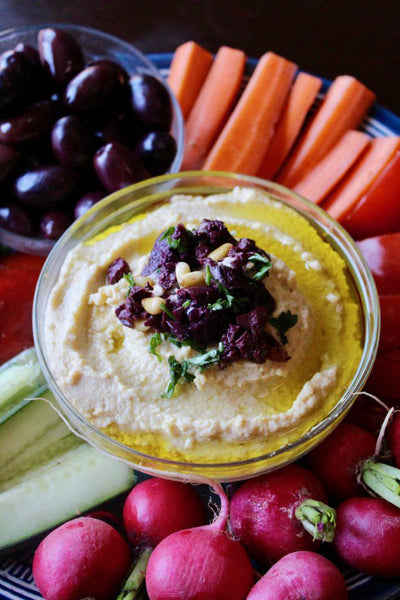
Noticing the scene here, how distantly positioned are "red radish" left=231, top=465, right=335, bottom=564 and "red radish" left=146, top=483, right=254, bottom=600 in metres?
0.08

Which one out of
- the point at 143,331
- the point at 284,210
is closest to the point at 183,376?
the point at 143,331

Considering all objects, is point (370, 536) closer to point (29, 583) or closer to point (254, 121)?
point (29, 583)

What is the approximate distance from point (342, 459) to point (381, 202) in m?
1.04

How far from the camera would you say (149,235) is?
206 centimetres

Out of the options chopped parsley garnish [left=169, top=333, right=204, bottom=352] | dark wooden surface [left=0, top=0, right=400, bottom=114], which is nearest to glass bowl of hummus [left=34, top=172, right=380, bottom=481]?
chopped parsley garnish [left=169, top=333, right=204, bottom=352]

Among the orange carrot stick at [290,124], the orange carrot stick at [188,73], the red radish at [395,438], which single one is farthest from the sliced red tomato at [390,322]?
the orange carrot stick at [188,73]

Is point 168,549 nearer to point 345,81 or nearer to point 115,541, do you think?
point 115,541

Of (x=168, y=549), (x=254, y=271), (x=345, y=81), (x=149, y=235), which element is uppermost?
(x=345, y=81)

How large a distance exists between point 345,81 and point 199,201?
98cm

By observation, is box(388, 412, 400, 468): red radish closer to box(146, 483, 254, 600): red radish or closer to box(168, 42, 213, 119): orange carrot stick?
box(146, 483, 254, 600): red radish

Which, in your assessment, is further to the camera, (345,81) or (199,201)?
(345,81)

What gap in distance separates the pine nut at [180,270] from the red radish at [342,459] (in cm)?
69

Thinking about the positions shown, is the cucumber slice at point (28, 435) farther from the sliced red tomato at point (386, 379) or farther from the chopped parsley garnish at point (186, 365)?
the sliced red tomato at point (386, 379)

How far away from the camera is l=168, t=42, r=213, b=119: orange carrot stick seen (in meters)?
2.76
